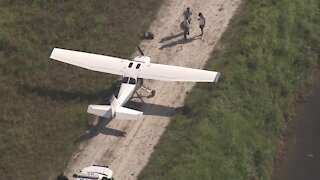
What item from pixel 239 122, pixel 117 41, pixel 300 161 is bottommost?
pixel 300 161

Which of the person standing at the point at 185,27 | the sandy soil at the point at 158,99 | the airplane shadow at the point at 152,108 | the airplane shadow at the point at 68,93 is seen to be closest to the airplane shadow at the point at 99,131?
the sandy soil at the point at 158,99

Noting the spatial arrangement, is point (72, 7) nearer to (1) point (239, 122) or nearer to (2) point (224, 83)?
(2) point (224, 83)

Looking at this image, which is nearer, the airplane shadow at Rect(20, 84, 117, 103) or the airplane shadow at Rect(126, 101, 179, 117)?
the airplane shadow at Rect(126, 101, 179, 117)

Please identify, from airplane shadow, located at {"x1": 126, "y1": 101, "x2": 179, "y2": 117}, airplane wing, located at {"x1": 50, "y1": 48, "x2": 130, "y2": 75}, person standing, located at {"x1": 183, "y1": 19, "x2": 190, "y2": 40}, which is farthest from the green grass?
person standing, located at {"x1": 183, "y1": 19, "x2": 190, "y2": 40}

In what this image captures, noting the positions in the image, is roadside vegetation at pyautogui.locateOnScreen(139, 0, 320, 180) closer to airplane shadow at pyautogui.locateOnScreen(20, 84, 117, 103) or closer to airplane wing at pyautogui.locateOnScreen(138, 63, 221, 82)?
airplane wing at pyautogui.locateOnScreen(138, 63, 221, 82)

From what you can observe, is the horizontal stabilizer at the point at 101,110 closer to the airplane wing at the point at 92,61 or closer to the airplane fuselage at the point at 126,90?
the airplane fuselage at the point at 126,90

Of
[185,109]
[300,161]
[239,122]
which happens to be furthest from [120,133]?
[300,161]

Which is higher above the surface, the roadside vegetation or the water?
the roadside vegetation

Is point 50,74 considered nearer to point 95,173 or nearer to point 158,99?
point 158,99
